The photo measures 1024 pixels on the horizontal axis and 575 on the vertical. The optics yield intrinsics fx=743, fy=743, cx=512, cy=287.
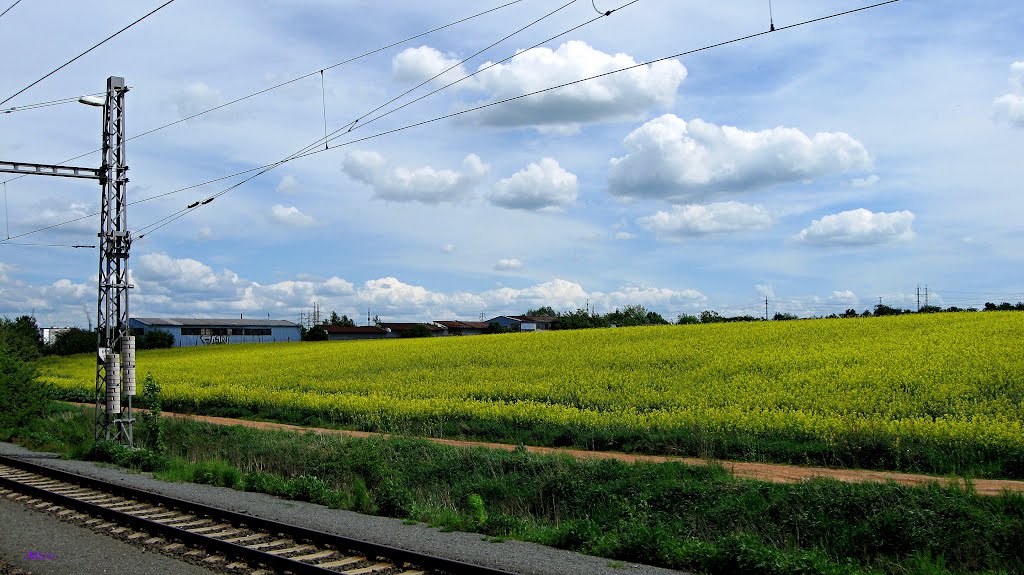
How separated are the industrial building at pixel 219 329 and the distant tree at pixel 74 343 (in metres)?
7.66

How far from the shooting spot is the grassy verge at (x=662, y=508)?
9.70m

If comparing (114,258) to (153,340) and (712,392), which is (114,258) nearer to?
(712,392)

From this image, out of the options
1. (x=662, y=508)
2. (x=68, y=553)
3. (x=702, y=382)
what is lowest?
(x=662, y=508)

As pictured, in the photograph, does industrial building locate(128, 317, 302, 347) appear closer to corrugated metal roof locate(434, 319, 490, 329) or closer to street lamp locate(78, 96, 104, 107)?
corrugated metal roof locate(434, 319, 490, 329)

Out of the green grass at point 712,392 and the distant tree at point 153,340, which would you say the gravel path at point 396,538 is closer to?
the green grass at point 712,392

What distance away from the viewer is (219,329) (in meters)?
118

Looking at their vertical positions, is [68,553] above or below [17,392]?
below

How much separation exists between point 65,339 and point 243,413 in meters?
80.8

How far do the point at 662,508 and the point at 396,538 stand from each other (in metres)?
4.70

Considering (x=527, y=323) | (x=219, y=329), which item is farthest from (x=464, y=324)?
(x=219, y=329)

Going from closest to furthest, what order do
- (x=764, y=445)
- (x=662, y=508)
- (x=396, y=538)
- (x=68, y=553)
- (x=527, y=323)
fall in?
1. (x=68, y=553)
2. (x=396, y=538)
3. (x=662, y=508)
4. (x=764, y=445)
5. (x=527, y=323)

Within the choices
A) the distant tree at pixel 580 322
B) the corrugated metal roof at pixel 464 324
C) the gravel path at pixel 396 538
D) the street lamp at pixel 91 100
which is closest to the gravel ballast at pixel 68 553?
the gravel path at pixel 396 538

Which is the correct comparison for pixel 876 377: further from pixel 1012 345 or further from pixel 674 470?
pixel 674 470

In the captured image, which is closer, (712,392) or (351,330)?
(712,392)
